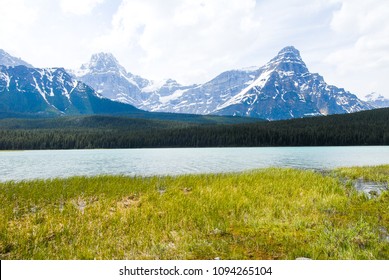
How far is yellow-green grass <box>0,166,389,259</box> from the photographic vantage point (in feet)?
37.2

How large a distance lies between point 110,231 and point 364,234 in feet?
33.0

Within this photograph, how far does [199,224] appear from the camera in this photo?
15.1 meters

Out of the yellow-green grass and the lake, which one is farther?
the lake

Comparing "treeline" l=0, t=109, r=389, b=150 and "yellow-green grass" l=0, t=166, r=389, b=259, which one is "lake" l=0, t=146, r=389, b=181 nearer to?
"yellow-green grass" l=0, t=166, r=389, b=259

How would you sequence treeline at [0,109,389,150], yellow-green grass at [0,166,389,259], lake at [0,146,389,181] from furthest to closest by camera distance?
treeline at [0,109,389,150], lake at [0,146,389,181], yellow-green grass at [0,166,389,259]

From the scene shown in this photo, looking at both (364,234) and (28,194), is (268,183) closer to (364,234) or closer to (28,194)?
(364,234)

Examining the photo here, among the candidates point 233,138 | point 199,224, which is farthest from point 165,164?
point 233,138

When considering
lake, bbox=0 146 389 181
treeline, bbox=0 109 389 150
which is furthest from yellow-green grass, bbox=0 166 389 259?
treeline, bbox=0 109 389 150

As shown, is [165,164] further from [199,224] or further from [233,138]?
[233,138]

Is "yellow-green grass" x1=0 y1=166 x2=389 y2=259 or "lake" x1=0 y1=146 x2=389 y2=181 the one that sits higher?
"yellow-green grass" x1=0 y1=166 x2=389 y2=259

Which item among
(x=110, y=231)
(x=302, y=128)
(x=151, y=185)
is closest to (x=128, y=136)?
(x=302, y=128)

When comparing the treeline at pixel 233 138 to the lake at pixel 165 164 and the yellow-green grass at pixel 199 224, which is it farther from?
the yellow-green grass at pixel 199 224

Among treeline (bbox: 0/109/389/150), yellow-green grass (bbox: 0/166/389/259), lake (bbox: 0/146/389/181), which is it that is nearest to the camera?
yellow-green grass (bbox: 0/166/389/259)
